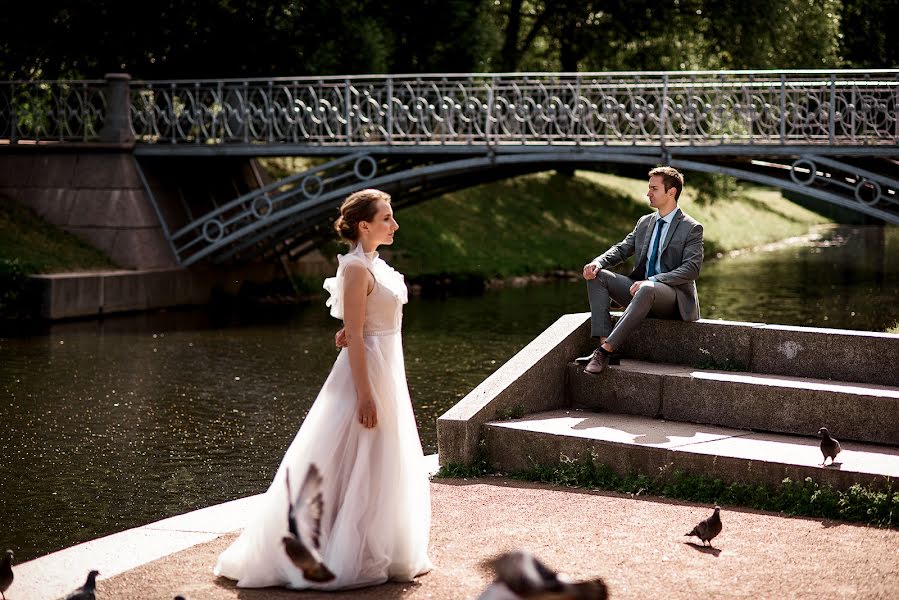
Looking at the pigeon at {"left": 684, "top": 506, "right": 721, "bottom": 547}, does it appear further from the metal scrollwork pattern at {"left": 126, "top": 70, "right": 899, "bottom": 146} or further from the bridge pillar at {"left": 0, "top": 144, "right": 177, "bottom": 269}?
the bridge pillar at {"left": 0, "top": 144, "right": 177, "bottom": 269}

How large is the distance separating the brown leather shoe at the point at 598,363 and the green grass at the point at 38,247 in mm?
12987

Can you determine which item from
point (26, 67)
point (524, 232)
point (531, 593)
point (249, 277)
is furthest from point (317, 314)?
point (531, 593)

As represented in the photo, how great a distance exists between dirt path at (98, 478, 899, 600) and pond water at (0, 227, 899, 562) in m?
2.40

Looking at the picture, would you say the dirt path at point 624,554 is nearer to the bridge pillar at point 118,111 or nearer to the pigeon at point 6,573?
the pigeon at point 6,573

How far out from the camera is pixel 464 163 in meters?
21.5

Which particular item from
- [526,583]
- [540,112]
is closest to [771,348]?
[526,583]

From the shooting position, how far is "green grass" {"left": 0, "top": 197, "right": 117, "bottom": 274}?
21016 millimetres

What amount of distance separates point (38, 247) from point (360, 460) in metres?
16.5

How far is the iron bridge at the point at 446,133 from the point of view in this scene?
1898 centimetres

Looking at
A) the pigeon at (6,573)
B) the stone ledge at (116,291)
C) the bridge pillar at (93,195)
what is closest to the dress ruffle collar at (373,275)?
the pigeon at (6,573)

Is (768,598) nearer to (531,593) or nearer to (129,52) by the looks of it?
(531,593)

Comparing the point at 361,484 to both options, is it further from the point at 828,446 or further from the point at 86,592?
the point at 828,446

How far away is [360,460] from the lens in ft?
21.5

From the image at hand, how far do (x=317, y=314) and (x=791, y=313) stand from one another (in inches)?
294
